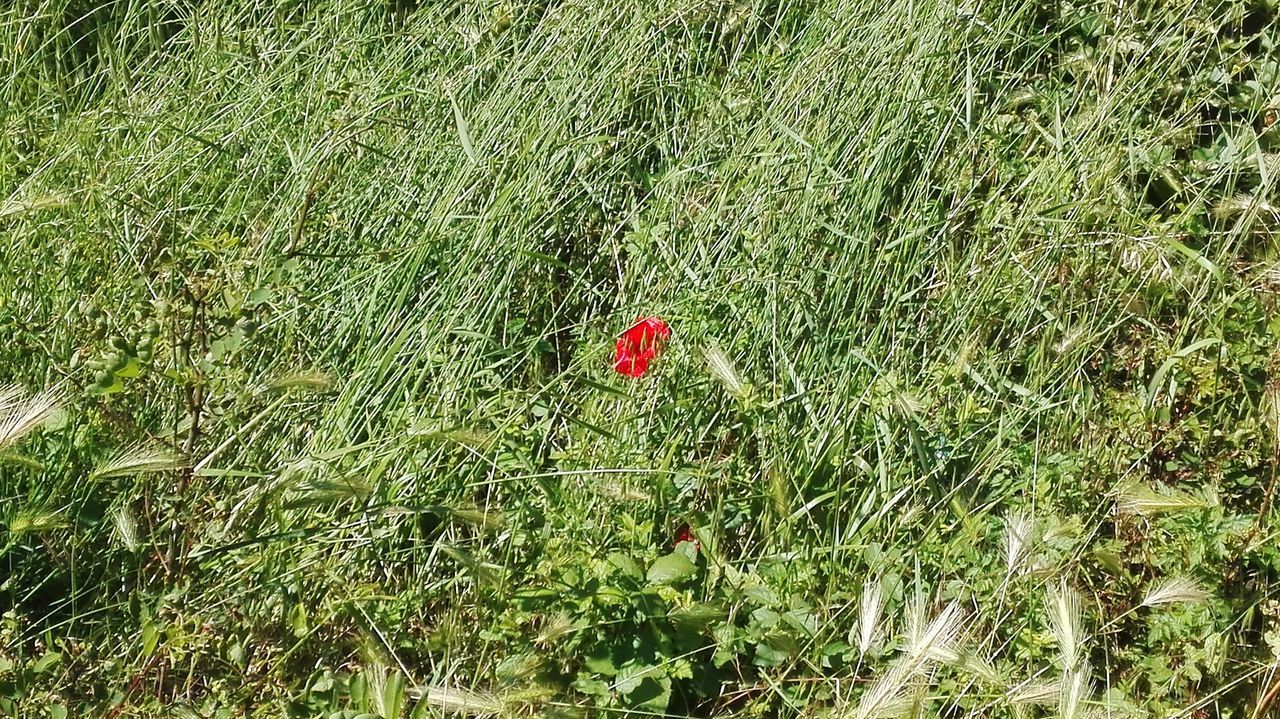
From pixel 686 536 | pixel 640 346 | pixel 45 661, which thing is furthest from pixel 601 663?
pixel 45 661

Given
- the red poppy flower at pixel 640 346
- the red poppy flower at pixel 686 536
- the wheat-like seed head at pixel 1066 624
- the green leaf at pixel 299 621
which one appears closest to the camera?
the wheat-like seed head at pixel 1066 624

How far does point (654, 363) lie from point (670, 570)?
415 millimetres

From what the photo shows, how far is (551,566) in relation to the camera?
1.91 metres

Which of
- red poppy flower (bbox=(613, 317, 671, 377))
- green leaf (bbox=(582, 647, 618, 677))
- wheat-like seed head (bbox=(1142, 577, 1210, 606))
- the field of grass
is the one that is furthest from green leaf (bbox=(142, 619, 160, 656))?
wheat-like seed head (bbox=(1142, 577, 1210, 606))

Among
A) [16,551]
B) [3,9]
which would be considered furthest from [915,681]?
[3,9]

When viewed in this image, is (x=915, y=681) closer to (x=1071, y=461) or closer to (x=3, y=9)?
(x=1071, y=461)

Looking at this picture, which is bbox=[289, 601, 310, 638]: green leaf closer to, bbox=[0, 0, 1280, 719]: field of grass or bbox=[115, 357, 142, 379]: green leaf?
bbox=[0, 0, 1280, 719]: field of grass

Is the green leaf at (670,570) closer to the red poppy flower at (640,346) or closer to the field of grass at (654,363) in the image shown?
the field of grass at (654,363)

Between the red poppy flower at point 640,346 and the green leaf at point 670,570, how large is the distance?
35 cm

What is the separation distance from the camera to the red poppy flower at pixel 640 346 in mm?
Result: 2141

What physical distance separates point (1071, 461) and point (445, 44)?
1624mm

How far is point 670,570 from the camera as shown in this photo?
192cm


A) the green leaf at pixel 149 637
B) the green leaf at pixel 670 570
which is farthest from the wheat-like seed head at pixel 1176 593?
the green leaf at pixel 149 637

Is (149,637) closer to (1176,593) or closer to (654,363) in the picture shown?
(654,363)
